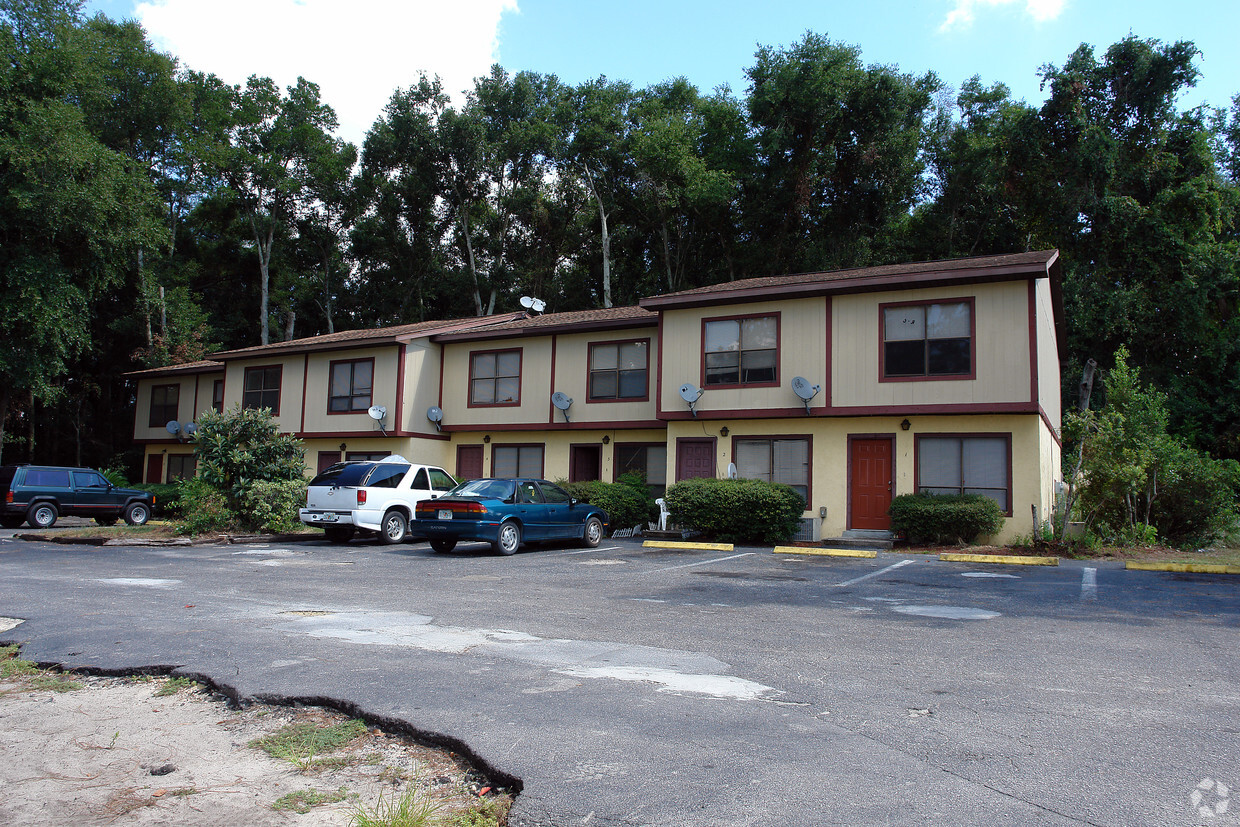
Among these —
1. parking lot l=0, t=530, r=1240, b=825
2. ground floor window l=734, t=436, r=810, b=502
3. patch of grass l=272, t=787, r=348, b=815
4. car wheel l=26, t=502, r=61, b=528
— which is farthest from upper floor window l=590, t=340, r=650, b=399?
patch of grass l=272, t=787, r=348, b=815

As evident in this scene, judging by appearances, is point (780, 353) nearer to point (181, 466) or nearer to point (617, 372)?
point (617, 372)

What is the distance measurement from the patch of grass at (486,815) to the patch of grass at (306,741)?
1070 mm

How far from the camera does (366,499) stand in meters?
17.6

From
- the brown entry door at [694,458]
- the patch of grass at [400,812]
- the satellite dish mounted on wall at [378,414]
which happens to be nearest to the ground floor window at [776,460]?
the brown entry door at [694,458]

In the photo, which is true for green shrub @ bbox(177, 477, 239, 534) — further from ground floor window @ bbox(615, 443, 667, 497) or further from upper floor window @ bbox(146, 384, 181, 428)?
upper floor window @ bbox(146, 384, 181, 428)

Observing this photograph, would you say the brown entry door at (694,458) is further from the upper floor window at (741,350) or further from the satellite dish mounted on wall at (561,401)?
Result: the satellite dish mounted on wall at (561,401)

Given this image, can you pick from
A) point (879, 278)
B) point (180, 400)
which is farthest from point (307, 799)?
point (180, 400)

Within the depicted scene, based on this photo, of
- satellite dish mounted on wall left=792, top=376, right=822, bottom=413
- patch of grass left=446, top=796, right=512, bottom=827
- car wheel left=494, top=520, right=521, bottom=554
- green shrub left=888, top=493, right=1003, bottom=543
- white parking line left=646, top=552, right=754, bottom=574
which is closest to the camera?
patch of grass left=446, top=796, right=512, bottom=827

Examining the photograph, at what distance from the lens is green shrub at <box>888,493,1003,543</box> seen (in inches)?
653

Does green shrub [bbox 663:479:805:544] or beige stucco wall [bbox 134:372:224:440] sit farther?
beige stucco wall [bbox 134:372:224:440]

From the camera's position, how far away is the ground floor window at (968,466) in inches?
693

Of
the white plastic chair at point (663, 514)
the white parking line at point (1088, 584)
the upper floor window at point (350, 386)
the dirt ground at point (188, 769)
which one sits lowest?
the dirt ground at point (188, 769)

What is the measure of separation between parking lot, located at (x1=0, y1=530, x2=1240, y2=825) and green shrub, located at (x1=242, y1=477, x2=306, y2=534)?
6.81 metres

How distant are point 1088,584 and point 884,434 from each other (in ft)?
25.0
